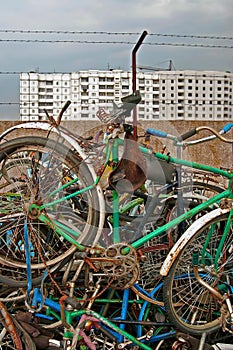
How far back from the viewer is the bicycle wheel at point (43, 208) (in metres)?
2.41

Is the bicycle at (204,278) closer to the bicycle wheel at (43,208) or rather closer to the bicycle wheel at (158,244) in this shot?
the bicycle wheel at (158,244)

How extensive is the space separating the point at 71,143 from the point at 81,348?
100 centimetres

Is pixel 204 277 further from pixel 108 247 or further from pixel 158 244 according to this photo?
pixel 108 247

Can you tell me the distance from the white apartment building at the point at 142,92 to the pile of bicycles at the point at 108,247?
1.50 feet

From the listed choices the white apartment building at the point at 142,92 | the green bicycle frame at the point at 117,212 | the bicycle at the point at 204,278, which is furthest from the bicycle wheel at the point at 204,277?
the white apartment building at the point at 142,92

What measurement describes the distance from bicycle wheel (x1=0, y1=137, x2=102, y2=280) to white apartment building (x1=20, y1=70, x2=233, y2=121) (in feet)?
1.49

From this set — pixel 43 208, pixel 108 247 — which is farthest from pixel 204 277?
pixel 43 208

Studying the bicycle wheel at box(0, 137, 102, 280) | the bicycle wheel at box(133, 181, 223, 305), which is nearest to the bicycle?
the bicycle wheel at box(133, 181, 223, 305)

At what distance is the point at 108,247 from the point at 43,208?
36cm

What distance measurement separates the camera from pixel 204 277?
8.66ft

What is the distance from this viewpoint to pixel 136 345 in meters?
2.53

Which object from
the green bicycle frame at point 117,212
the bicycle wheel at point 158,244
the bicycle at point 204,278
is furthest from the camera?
the bicycle wheel at point 158,244

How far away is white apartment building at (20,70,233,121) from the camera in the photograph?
3.33 metres

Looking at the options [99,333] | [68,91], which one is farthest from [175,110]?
[99,333]
